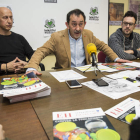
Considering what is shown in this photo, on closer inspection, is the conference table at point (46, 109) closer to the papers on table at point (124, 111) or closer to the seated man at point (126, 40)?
the papers on table at point (124, 111)

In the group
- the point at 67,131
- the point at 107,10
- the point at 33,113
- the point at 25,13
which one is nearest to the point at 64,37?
the point at 25,13

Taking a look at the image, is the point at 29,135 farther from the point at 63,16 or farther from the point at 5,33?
the point at 63,16

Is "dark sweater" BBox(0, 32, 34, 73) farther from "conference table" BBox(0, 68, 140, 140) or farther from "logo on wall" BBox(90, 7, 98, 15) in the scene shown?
"logo on wall" BBox(90, 7, 98, 15)

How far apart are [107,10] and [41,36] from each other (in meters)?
1.51

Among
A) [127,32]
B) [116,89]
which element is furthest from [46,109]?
[127,32]

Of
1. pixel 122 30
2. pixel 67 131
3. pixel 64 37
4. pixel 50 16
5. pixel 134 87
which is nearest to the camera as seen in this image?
pixel 67 131

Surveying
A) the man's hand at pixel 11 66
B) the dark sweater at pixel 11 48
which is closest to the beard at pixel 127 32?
the dark sweater at pixel 11 48

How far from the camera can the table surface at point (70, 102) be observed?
1.71 feet

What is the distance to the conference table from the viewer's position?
1.60 feet

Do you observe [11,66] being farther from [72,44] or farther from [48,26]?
[48,26]

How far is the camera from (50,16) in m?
2.44

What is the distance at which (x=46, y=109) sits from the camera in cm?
65

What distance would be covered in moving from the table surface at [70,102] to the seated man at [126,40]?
129 cm

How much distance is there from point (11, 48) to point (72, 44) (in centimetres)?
86
